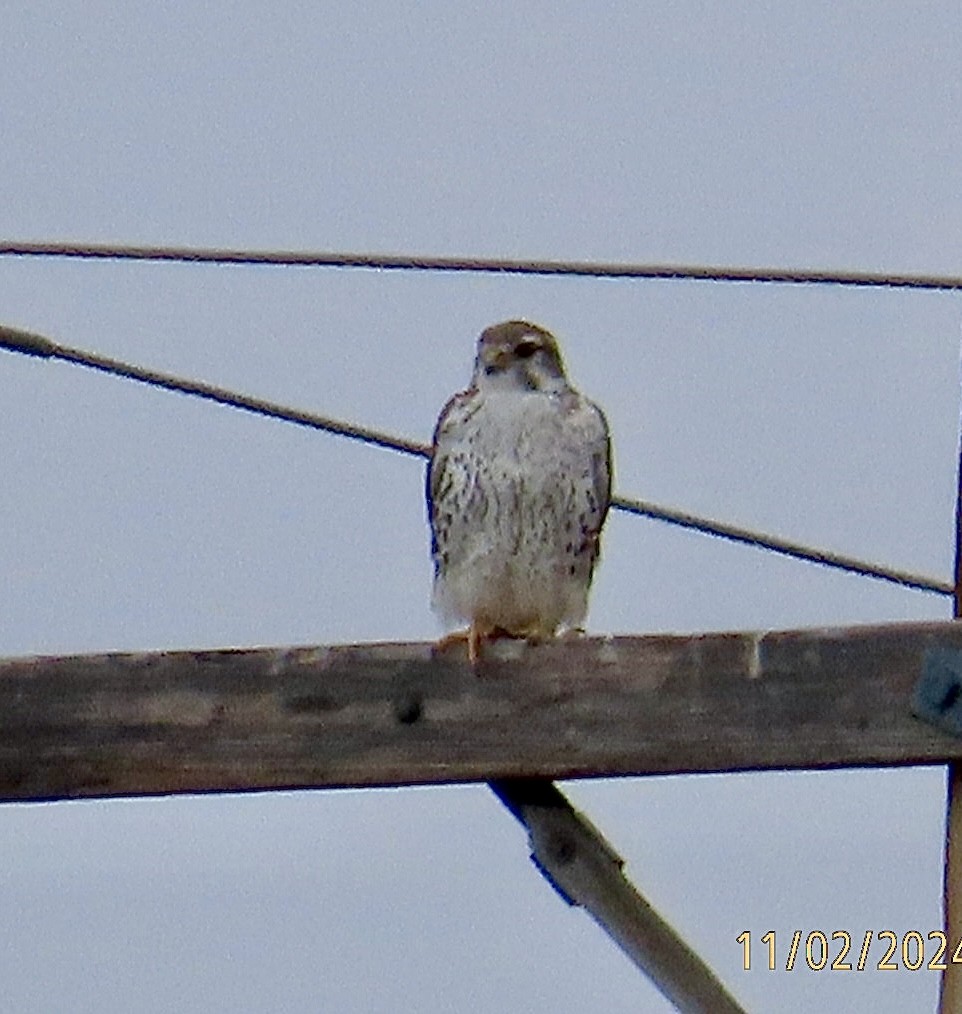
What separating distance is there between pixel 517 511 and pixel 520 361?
0.59 m

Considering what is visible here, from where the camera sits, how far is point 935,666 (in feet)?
10.4

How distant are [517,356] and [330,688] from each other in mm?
2385

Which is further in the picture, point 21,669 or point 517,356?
point 517,356

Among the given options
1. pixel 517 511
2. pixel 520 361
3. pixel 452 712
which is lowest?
pixel 452 712

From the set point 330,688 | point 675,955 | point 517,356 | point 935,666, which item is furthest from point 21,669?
point 517,356

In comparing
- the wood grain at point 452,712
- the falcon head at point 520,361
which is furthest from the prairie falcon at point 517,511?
the wood grain at point 452,712

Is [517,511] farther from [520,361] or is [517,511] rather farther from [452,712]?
[452,712]

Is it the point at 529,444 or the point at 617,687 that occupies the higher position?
the point at 529,444

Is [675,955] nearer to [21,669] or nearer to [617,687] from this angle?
[617,687]

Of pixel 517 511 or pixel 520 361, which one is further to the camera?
pixel 520 361

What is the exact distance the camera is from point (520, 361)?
18.2 feet

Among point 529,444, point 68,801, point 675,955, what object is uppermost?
point 529,444

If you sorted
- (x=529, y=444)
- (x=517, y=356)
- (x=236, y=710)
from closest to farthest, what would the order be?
(x=236, y=710) < (x=529, y=444) < (x=517, y=356)

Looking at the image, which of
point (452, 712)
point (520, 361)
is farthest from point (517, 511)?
point (452, 712)
